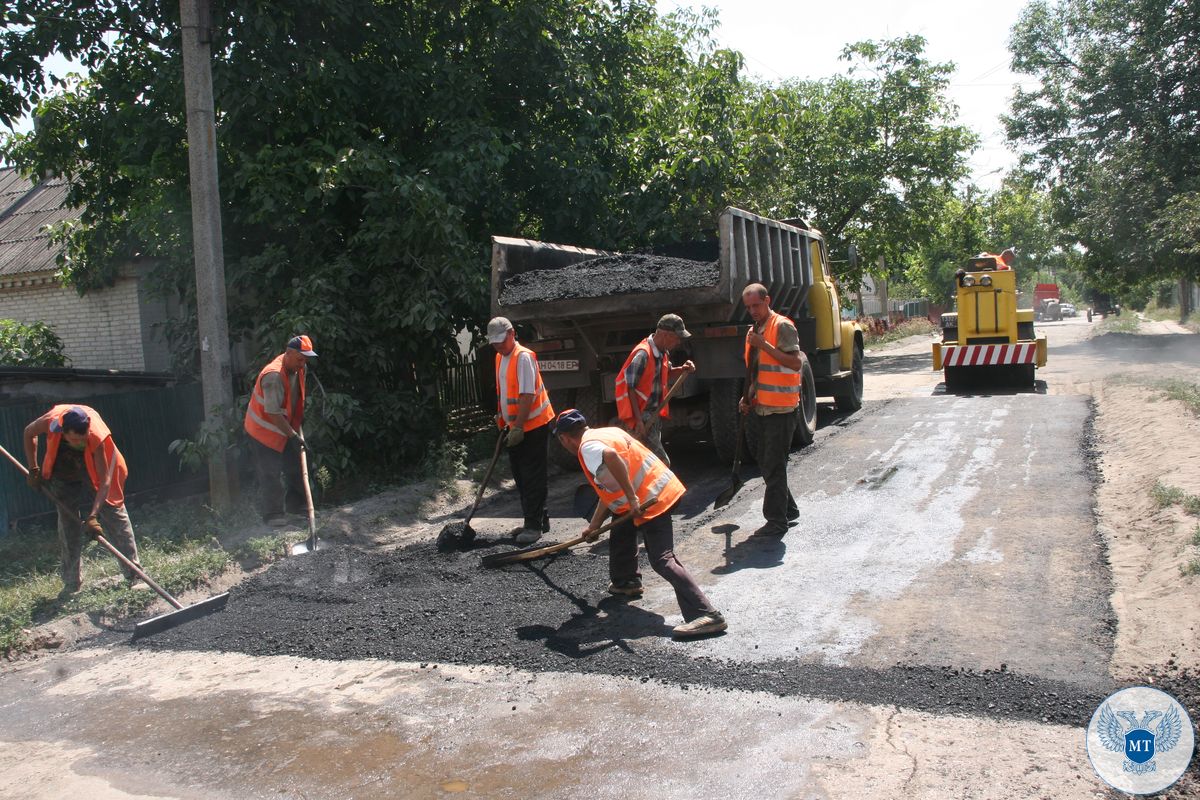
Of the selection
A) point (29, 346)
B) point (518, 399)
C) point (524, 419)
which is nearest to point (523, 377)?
point (518, 399)

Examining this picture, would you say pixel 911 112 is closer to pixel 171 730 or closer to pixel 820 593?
pixel 820 593

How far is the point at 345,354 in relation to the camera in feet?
31.8

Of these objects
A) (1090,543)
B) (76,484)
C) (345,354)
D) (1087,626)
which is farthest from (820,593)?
(345,354)

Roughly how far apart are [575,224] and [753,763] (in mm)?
8946

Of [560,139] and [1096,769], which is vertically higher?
[560,139]

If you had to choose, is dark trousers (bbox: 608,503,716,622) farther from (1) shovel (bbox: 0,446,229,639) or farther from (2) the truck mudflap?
(2) the truck mudflap

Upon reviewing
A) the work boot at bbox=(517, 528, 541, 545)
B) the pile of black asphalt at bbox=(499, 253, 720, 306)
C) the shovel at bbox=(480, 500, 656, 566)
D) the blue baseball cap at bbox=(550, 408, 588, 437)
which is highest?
the pile of black asphalt at bbox=(499, 253, 720, 306)

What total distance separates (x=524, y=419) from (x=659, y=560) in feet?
7.40

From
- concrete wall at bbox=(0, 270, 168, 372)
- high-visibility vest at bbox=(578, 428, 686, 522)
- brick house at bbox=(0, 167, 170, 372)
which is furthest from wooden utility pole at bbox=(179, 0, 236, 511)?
high-visibility vest at bbox=(578, 428, 686, 522)

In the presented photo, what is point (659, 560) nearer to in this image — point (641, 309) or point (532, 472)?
point (532, 472)

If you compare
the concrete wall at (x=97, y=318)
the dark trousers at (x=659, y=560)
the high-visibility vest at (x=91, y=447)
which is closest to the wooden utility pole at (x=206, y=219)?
the high-visibility vest at (x=91, y=447)

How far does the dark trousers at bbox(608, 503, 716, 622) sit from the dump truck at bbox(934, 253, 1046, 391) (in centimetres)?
1057

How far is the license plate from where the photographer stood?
9.16m

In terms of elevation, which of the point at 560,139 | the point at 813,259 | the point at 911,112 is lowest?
the point at 813,259
